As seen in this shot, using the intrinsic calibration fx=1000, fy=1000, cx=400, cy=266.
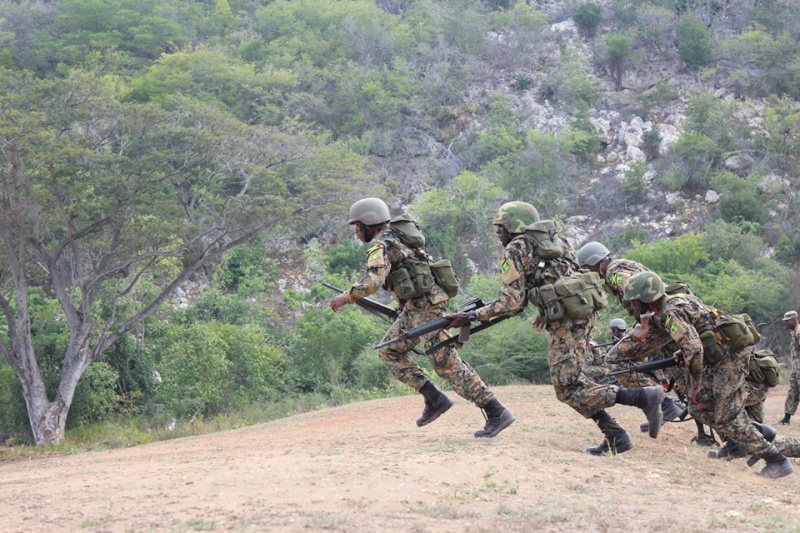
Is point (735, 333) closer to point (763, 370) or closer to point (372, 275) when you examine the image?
point (763, 370)

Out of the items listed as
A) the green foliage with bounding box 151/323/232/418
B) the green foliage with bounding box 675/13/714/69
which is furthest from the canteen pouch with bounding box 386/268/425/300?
the green foliage with bounding box 675/13/714/69

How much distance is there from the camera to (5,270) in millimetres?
21125

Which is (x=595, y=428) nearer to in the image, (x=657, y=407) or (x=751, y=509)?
(x=657, y=407)

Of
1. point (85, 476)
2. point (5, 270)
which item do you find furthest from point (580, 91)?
point (85, 476)

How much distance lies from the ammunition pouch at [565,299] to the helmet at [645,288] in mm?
366

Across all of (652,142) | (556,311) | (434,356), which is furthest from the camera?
(652,142)

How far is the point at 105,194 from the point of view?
20.1 meters

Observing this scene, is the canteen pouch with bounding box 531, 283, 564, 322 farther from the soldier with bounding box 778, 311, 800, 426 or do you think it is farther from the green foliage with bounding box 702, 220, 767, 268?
the green foliage with bounding box 702, 220, 767, 268

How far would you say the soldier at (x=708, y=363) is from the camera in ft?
25.5

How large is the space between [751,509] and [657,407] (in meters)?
1.79

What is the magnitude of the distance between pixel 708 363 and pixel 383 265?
2727 mm

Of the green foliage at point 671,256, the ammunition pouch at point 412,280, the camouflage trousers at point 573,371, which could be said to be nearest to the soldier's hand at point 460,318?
the ammunition pouch at point 412,280

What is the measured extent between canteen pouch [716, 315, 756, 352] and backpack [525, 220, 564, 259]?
142cm

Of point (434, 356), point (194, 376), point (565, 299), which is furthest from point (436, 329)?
point (194, 376)
